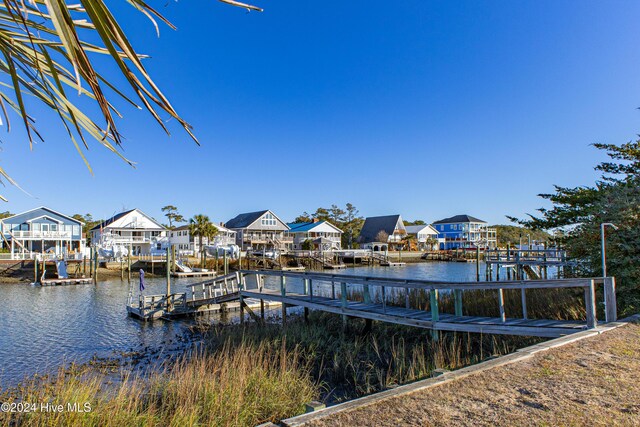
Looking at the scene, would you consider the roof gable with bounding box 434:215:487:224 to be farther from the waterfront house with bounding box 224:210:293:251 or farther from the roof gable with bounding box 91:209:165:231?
the roof gable with bounding box 91:209:165:231

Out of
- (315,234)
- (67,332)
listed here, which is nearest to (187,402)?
(67,332)

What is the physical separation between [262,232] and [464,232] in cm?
4936

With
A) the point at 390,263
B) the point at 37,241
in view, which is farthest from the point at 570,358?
the point at 37,241

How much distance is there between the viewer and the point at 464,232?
330ft

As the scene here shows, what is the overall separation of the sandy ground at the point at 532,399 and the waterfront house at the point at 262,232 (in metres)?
65.9

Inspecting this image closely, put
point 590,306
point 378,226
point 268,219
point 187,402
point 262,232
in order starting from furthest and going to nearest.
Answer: point 378,226
point 268,219
point 262,232
point 590,306
point 187,402

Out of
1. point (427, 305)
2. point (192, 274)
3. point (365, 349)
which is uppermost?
point (427, 305)

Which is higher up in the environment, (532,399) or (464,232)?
(464,232)

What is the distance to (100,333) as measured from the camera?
18.6 metres

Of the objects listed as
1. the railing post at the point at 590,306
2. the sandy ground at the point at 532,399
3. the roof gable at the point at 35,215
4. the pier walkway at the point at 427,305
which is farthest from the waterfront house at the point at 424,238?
the sandy ground at the point at 532,399

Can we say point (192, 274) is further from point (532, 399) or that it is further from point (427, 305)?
point (532, 399)

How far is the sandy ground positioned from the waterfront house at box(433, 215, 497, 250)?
309 feet

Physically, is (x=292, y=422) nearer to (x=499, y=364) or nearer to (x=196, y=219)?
(x=499, y=364)

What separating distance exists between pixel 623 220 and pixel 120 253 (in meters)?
49.3
